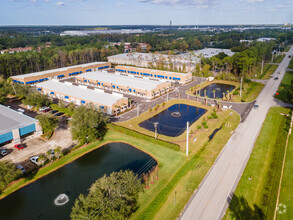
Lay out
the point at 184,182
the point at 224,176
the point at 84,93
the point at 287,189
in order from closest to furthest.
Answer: the point at 287,189, the point at 184,182, the point at 224,176, the point at 84,93

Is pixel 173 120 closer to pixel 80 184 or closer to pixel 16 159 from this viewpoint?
pixel 80 184

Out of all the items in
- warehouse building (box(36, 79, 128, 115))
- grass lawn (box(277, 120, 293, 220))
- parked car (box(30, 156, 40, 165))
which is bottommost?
grass lawn (box(277, 120, 293, 220))

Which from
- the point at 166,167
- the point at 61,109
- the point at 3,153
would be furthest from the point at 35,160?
the point at 61,109

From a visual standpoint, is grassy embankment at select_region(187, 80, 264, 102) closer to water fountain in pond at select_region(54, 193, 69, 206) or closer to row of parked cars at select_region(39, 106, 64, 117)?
row of parked cars at select_region(39, 106, 64, 117)

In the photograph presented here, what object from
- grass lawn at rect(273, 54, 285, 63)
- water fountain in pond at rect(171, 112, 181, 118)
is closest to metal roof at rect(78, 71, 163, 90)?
water fountain in pond at rect(171, 112, 181, 118)

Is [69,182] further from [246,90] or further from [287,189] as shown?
[246,90]

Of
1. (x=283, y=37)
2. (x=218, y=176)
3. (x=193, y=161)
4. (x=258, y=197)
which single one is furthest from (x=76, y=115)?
(x=283, y=37)
